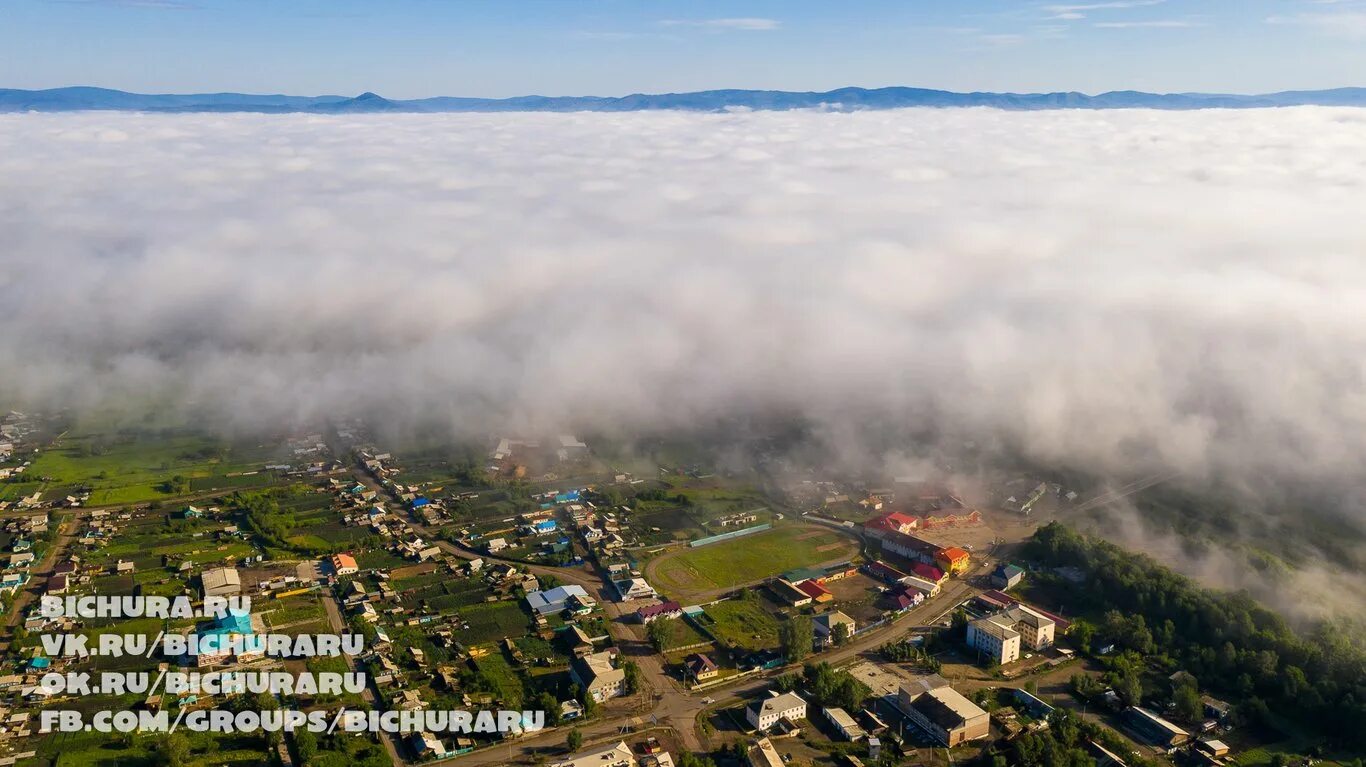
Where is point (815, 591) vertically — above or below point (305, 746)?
below

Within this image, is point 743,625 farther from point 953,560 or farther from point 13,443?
point 13,443

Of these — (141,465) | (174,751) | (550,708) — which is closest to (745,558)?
(550,708)

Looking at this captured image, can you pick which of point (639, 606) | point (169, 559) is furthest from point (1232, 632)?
point (169, 559)

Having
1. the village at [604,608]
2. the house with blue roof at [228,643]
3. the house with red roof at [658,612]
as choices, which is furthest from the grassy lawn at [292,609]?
the house with red roof at [658,612]

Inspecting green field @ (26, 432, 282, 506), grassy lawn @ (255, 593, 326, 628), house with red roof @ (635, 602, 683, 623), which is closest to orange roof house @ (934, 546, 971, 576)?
house with red roof @ (635, 602, 683, 623)

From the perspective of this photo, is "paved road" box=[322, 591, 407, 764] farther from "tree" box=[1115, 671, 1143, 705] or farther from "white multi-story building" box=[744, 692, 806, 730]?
"tree" box=[1115, 671, 1143, 705]

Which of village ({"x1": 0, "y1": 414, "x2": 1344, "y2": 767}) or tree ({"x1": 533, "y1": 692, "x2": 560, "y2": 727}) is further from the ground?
tree ({"x1": 533, "y1": 692, "x2": 560, "y2": 727})
